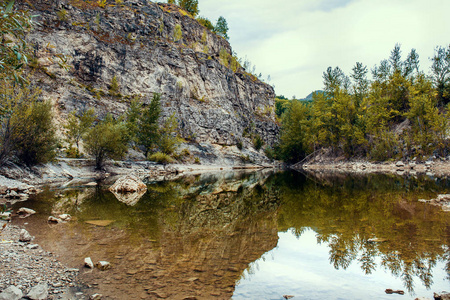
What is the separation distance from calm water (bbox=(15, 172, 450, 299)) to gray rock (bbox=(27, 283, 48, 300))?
2.51ft

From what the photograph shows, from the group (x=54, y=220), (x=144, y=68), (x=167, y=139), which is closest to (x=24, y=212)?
(x=54, y=220)

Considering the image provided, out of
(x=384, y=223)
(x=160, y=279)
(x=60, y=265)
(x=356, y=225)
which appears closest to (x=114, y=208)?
(x=60, y=265)

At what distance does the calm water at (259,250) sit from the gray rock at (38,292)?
2.51 feet

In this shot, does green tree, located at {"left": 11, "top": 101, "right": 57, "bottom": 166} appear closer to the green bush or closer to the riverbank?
the green bush

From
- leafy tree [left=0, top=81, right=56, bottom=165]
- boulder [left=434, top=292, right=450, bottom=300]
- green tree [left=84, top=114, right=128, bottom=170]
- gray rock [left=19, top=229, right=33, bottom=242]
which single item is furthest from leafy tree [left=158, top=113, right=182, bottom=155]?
boulder [left=434, top=292, right=450, bottom=300]

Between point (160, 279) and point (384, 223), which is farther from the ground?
point (384, 223)

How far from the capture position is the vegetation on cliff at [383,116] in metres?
45.7

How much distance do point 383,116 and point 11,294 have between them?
6318 centimetres

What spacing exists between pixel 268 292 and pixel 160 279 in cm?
228

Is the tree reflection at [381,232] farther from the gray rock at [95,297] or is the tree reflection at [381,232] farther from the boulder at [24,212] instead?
→ the boulder at [24,212]

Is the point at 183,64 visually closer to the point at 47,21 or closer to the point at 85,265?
the point at 47,21

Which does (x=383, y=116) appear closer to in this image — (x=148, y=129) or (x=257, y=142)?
(x=257, y=142)

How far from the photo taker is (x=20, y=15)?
4262 mm

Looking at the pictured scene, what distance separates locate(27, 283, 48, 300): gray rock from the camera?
4.22 m
